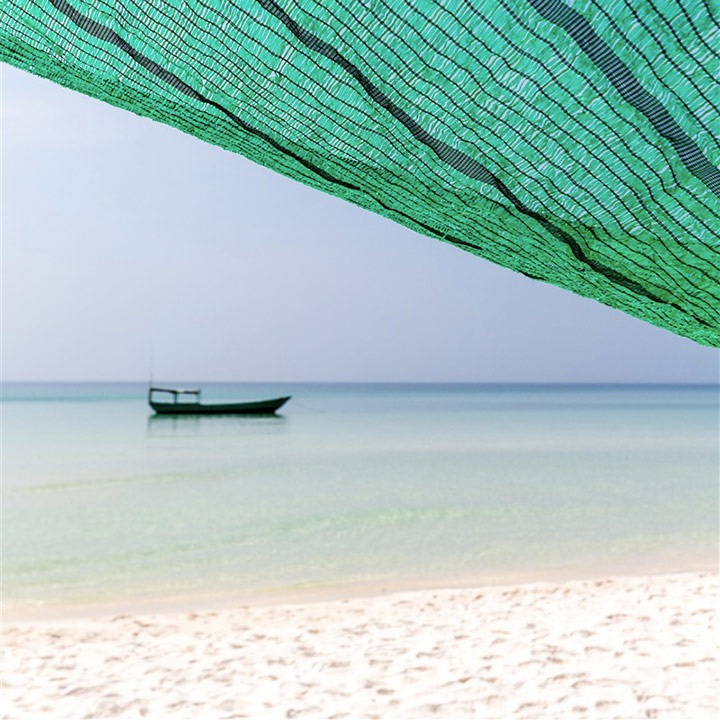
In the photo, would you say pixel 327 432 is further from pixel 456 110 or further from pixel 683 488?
pixel 456 110

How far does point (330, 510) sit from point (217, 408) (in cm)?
2163

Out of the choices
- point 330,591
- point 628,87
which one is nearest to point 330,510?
point 330,591

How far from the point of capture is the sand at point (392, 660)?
3713 millimetres

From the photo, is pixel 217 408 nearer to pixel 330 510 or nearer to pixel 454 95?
pixel 330 510

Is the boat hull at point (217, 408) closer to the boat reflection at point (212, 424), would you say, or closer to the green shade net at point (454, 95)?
the boat reflection at point (212, 424)

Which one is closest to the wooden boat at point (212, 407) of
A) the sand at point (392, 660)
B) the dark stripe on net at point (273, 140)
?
the sand at point (392, 660)

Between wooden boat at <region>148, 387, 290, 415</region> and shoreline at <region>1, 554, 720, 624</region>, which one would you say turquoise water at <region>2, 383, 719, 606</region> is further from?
wooden boat at <region>148, 387, 290, 415</region>

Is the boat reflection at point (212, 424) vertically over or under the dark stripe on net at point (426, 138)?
under

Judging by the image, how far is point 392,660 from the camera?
4.48 meters

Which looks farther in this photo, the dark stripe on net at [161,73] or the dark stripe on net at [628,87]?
the dark stripe on net at [161,73]

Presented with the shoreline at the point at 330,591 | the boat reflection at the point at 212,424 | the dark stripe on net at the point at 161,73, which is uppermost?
the dark stripe on net at the point at 161,73

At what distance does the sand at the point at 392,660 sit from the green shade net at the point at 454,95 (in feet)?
9.70

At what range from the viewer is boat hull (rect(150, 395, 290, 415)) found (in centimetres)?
3347

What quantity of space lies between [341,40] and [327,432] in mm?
28300
